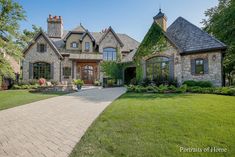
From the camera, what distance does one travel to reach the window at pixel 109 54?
80.7 ft

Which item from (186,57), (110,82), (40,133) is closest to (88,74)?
(110,82)

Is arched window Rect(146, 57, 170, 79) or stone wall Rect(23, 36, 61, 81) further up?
stone wall Rect(23, 36, 61, 81)

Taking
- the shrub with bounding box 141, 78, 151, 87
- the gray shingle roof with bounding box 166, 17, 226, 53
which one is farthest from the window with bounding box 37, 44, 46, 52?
the gray shingle roof with bounding box 166, 17, 226, 53

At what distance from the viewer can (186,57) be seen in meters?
16.1

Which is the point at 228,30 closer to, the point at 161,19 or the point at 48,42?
the point at 161,19

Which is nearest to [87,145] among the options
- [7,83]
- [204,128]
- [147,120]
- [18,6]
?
[147,120]

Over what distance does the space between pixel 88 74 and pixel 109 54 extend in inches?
165

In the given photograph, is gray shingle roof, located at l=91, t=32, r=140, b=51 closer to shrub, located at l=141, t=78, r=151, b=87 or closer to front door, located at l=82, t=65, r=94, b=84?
front door, located at l=82, t=65, r=94, b=84

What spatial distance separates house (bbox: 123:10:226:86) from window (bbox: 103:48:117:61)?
7.01 meters

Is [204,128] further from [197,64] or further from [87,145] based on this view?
[197,64]

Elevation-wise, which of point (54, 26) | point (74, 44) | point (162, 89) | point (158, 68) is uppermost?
point (54, 26)

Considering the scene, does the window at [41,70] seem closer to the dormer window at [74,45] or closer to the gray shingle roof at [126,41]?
the dormer window at [74,45]

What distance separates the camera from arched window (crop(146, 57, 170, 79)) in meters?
16.9

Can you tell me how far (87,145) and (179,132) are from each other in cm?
235
